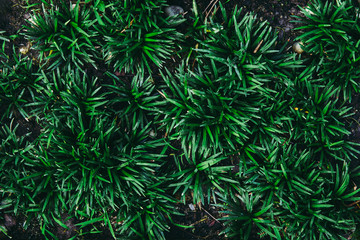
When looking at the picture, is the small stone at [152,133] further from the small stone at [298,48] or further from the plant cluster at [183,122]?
the small stone at [298,48]

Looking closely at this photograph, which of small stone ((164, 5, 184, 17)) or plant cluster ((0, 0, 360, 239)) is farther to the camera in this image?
small stone ((164, 5, 184, 17))

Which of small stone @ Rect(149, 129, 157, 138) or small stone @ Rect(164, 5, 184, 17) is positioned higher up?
small stone @ Rect(164, 5, 184, 17)

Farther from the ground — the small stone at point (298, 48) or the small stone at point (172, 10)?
the small stone at point (172, 10)

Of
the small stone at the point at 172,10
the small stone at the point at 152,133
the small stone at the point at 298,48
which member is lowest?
the small stone at the point at 152,133

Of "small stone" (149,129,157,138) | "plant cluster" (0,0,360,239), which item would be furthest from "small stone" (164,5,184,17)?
"small stone" (149,129,157,138)

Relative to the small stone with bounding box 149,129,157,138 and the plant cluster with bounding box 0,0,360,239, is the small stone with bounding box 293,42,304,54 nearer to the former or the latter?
the plant cluster with bounding box 0,0,360,239

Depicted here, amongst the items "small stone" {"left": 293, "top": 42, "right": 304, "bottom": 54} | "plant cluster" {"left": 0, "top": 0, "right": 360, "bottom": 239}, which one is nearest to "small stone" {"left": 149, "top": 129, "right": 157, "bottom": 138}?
"plant cluster" {"left": 0, "top": 0, "right": 360, "bottom": 239}

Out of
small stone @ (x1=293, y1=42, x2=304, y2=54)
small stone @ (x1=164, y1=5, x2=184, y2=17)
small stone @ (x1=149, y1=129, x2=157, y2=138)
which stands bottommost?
small stone @ (x1=149, y1=129, x2=157, y2=138)

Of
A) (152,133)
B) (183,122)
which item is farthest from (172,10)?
(152,133)

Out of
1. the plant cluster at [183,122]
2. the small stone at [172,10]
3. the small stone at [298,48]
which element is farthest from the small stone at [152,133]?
the small stone at [298,48]

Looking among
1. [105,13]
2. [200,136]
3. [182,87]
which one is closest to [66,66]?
[105,13]
